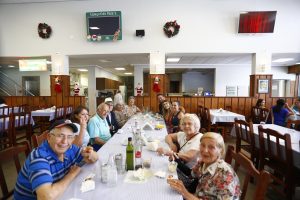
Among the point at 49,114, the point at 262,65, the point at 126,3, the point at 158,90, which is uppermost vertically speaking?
the point at 126,3

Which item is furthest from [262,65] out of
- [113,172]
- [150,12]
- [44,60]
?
[44,60]

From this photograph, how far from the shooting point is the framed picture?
6.59m

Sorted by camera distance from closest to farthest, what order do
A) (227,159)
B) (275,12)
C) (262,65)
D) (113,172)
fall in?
(113,172) → (227,159) → (275,12) → (262,65)

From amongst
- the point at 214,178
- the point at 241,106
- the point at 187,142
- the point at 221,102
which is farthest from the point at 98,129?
the point at 241,106

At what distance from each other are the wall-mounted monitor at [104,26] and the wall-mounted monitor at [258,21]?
4.12 metres

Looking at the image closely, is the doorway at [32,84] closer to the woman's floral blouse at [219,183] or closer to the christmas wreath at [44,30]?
the christmas wreath at [44,30]

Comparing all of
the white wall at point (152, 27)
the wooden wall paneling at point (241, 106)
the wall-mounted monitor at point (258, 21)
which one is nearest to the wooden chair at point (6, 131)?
the white wall at point (152, 27)

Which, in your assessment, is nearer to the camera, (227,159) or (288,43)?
(227,159)

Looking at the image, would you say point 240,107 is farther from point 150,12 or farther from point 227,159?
point 227,159

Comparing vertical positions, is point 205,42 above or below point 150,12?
below

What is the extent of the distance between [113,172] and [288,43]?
24.8 feet

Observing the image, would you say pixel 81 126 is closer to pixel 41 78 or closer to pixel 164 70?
pixel 164 70

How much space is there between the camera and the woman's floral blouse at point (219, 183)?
117cm

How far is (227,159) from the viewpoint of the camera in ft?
5.36
